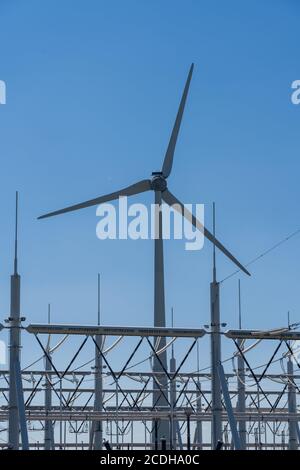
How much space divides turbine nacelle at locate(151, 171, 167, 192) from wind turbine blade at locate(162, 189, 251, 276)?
612mm

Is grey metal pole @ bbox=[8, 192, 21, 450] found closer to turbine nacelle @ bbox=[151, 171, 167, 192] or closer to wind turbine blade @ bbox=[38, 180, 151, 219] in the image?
wind turbine blade @ bbox=[38, 180, 151, 219]

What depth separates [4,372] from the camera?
243ft

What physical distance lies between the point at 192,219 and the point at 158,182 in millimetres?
4167

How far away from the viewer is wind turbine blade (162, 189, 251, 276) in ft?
198

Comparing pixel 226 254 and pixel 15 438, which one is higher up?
pixel 226 254

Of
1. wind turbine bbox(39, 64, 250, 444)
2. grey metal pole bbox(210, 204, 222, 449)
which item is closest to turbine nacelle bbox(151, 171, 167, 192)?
wind turbine bbox(39, 64, 250, 444)

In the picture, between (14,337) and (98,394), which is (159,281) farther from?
(14,337)

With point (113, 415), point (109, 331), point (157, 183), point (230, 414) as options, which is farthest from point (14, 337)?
point (157, 183)

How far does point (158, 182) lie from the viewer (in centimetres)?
6762

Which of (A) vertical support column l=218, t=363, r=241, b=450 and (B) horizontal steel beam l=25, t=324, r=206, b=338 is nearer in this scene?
(A) vertical support column l=218, t=363, r=241, b=450

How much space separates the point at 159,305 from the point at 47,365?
12.2m
